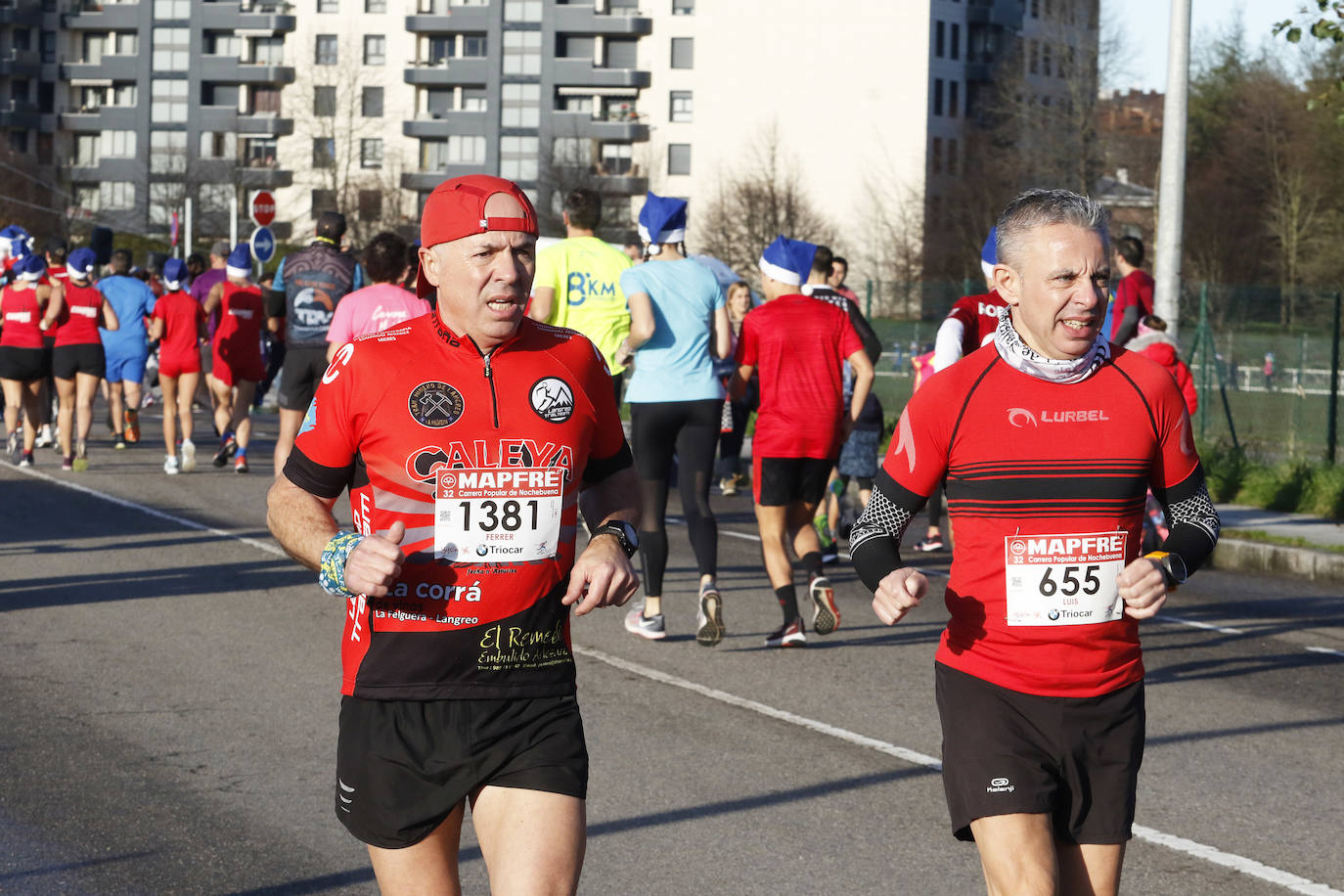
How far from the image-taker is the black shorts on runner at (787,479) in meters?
9.09

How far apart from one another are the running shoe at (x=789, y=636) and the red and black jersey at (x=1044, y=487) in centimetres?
533

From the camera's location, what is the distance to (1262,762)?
7.05m

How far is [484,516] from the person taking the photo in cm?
355

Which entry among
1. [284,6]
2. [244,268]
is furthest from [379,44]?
[244,268]

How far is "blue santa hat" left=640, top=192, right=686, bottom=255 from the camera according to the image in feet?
29.7

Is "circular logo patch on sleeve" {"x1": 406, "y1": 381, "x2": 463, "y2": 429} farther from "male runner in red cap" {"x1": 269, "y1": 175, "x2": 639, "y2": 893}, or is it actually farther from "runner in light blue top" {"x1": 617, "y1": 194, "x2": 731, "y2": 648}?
"runner in light blue top" {"x1": 617, "y1": 194, "x2": 731, "y2": 648}

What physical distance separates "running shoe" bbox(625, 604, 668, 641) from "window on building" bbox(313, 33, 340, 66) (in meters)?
91.5

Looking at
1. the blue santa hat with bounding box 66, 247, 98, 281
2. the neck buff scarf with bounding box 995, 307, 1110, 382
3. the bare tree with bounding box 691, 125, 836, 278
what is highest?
the bare tree with bounding box 691, 125, 836, 278

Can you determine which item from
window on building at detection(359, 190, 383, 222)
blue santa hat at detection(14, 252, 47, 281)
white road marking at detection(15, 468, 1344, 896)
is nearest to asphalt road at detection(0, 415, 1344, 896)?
white road marking at detection(15, 468, 1344, 896)

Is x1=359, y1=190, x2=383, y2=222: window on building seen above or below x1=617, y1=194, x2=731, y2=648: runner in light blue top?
above

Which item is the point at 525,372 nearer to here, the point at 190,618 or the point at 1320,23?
the point at 190,618

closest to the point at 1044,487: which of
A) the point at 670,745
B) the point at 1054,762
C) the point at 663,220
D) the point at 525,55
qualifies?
the point at 1054,762

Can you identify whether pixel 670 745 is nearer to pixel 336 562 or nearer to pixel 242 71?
pixel 336 562

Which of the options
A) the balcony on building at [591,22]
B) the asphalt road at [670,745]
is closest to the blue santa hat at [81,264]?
the asphalt road at [670,745]
